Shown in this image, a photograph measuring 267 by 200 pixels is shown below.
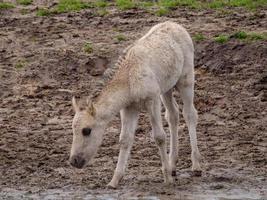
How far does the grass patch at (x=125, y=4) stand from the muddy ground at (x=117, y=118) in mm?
255

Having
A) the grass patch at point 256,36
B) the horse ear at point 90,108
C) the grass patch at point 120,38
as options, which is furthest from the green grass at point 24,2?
the horse ear at point 90,108

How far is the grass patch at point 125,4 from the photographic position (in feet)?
61.5

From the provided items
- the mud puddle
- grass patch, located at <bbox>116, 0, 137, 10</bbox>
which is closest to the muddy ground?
the mud puddle

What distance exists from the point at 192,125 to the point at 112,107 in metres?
1.59

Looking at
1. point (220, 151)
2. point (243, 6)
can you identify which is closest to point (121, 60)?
point (220, 151)

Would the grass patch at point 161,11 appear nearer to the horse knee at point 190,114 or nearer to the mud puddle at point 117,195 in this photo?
the horse knee at point 190,114

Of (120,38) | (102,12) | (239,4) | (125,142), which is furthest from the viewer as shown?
(239,4)

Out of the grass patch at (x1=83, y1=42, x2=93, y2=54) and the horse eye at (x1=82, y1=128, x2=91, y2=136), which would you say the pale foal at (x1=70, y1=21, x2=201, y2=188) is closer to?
the horse eye at (x1=82, y1=128, x2=91, y2=136)

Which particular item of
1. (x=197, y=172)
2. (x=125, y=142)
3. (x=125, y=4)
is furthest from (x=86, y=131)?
(x=125, y=4)

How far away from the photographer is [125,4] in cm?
1889

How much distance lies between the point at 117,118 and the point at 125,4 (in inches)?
189

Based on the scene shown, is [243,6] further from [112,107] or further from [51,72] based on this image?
[112,107]

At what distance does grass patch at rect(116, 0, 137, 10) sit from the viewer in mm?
18750

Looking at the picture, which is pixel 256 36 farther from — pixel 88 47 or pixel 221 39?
pixel 88 47
